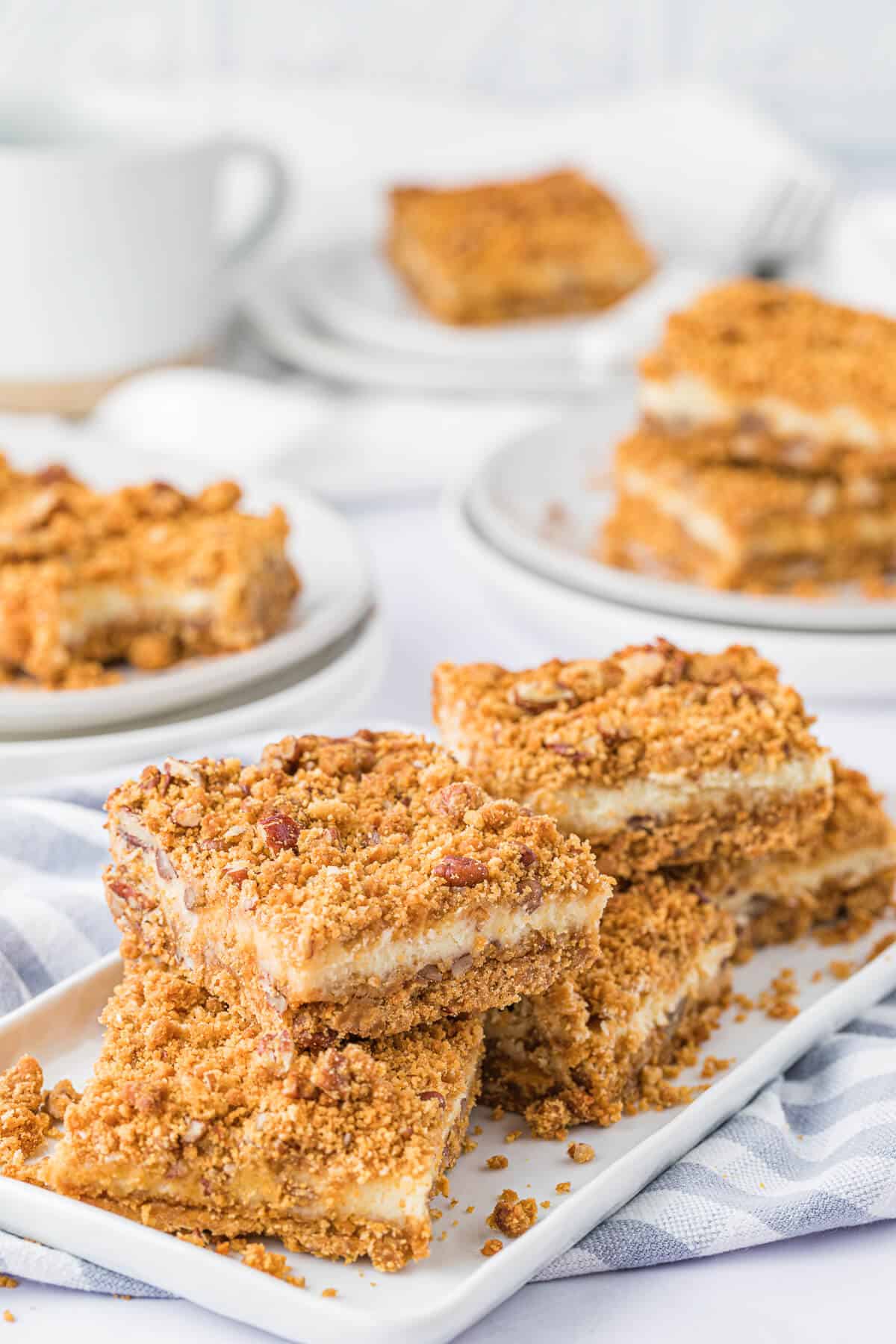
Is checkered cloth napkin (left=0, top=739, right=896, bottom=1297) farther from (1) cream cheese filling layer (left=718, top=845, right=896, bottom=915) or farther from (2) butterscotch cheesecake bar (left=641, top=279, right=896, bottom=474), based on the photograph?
(2) butterscotch cheesecake bar (left=641, top=279, right=896, bottom=474)

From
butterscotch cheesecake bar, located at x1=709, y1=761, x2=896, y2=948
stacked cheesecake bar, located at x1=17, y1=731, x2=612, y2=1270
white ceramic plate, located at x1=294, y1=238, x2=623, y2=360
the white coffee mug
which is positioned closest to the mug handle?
the white coffee mug

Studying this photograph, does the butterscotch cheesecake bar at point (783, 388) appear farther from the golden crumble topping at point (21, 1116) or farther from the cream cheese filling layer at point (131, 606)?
the golden crumble topping at point (21, 1116)

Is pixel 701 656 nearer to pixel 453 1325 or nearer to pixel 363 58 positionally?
pixel 453 1325

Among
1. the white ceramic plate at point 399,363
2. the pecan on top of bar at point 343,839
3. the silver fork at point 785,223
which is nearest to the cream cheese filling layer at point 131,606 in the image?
the pecan on top of bar at point 343,839

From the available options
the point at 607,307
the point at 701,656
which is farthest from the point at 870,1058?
the point at 607,307

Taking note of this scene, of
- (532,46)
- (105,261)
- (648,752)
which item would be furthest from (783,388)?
(532,46)
